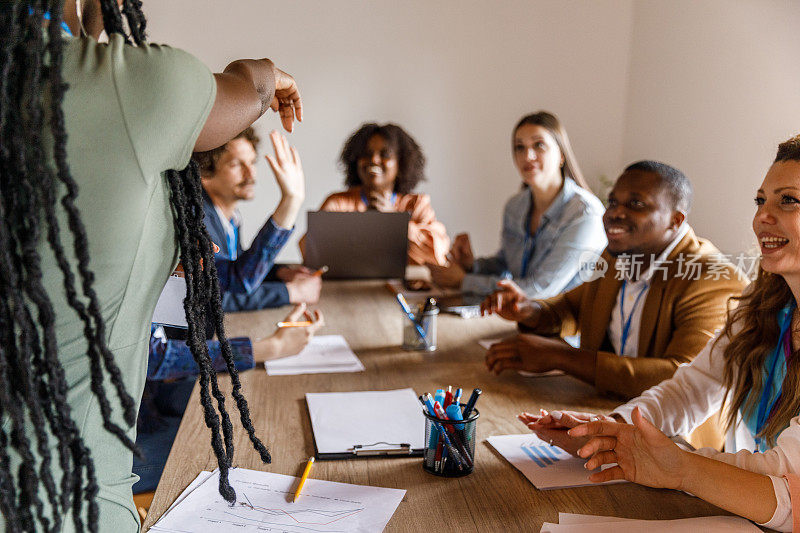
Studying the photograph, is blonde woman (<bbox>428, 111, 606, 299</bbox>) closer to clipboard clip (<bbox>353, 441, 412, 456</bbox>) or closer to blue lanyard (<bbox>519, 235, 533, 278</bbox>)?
blue lanyard (<bbox>519, 235, 533, 278</bbox>)

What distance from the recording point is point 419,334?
6.24ft

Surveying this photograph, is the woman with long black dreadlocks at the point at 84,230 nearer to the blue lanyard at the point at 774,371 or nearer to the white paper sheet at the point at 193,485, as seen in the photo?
the white paper sheet at the point at 193,485

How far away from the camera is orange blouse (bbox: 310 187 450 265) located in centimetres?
331

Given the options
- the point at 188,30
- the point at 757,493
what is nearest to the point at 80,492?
the point at 757,493

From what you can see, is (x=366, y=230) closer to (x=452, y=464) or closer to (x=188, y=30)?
(x=452, y=464)

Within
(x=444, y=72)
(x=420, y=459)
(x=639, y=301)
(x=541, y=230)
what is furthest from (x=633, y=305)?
(x=444, y=72)

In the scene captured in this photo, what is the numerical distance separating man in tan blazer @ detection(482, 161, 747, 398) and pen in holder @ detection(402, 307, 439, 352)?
0.25 meters

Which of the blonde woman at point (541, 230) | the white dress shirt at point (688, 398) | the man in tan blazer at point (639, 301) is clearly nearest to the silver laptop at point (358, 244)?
the blonde woman at point (541, 230)

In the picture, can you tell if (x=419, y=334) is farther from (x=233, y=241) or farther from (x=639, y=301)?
(x=233, y=241)

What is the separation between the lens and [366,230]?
107 inches

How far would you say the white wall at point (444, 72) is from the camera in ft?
15.0

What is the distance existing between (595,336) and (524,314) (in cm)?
21

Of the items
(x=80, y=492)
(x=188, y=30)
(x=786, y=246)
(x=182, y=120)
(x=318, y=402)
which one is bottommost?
(x=318, y=402)

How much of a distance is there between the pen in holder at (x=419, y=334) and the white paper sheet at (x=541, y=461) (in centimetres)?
58
